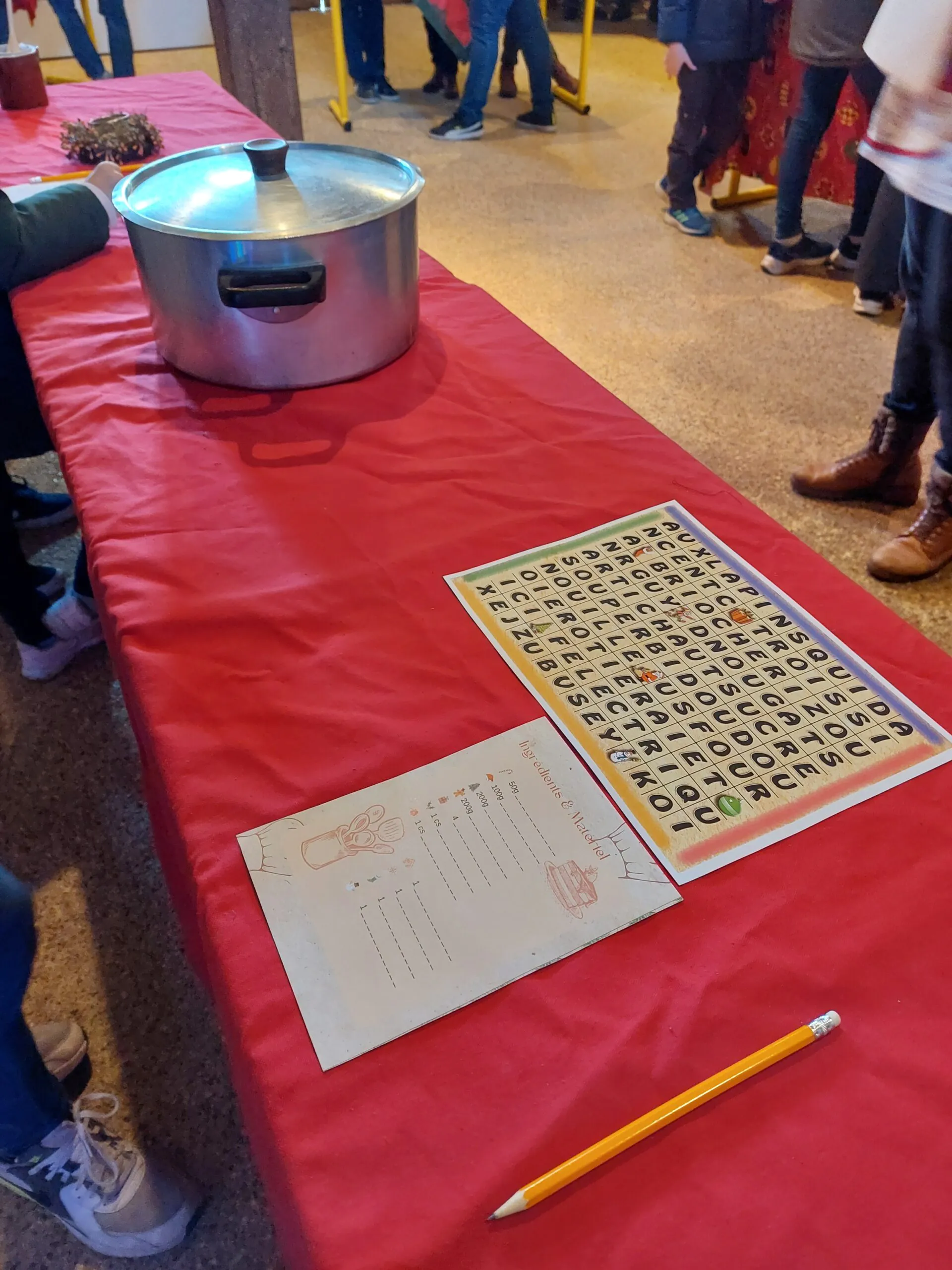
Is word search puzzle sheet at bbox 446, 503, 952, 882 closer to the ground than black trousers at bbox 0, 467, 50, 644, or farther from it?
farther from it

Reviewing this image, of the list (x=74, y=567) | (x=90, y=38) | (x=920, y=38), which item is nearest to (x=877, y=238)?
(x=920, y=38)

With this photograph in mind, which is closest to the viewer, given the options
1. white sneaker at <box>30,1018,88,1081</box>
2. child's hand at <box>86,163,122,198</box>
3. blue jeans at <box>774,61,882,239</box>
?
white sneaker at <box>30,1018,88,1081</box>

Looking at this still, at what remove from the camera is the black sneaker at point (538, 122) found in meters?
→ 3.32

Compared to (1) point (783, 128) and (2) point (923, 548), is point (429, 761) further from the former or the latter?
(1) point (783, 128)

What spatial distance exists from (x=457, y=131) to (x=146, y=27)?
209 cm

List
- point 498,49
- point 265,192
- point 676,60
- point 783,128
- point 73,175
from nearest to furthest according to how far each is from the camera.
Result: point 265,192 < point 73,175 < point 676,60 < point 783,128 < point 498,49

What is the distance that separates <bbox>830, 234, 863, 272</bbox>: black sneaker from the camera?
92.0 inches

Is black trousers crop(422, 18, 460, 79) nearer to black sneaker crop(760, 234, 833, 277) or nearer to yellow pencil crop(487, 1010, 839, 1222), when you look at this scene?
black sneaker crop(760, 234, 833, 277)

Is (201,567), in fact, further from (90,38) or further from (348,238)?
(90,38)

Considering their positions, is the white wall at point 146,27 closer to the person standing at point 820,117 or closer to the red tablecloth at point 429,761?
the person standing at point 820,117

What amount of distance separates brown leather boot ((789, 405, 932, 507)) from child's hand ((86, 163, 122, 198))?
1.19 m

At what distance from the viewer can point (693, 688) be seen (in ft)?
1.92

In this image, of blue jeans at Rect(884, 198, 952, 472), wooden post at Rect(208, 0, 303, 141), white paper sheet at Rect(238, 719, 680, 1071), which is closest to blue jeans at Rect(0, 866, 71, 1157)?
white paper sheet at Rect(238, 719, 680, 1071)

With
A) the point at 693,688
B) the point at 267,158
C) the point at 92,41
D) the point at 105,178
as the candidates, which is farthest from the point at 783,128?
the point at 92,41
